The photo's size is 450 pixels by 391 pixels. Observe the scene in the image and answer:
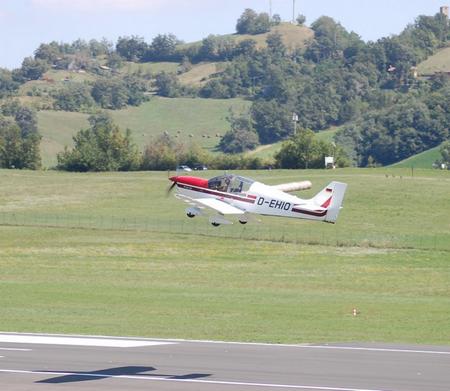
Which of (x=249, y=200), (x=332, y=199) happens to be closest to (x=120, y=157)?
(x=249, y=200)

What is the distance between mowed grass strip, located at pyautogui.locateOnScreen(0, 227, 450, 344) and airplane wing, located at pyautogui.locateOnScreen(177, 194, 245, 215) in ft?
10.7

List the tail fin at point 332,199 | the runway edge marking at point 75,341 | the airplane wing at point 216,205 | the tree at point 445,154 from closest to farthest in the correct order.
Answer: the runway edge marking at point 75,341 → the tail fin at point 332,199 → the airplane wing at point 216,205 → the tree at point 445,154

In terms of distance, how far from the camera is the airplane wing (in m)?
59.3

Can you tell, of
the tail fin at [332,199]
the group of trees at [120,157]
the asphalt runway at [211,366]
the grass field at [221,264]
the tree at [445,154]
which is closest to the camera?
the asphalt runway at [211,366]

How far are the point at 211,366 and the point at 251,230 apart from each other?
5571cm

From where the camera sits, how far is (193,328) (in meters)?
36.0

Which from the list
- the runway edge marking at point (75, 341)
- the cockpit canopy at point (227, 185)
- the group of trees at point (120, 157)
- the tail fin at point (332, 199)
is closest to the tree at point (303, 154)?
the group of trees at point (120, 157)

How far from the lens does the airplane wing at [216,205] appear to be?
59.3 m

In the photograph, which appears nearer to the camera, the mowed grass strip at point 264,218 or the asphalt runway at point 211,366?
the asphalt runway at point 211,366

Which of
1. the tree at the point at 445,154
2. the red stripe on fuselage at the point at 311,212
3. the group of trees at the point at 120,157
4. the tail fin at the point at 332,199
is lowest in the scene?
the tree at the point at 445,154

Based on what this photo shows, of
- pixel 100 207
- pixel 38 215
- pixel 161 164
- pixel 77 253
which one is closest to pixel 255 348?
pixel 77 253

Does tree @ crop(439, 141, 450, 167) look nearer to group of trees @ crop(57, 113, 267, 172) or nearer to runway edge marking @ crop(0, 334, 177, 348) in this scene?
group of trees @ crop(57, 113, 267, 172)

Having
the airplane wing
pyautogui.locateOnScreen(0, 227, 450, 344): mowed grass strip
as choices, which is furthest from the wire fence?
the airplane wing

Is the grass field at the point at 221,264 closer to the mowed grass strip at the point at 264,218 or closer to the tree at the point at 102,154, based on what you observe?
the mowed grass strip at the point at 264,218
